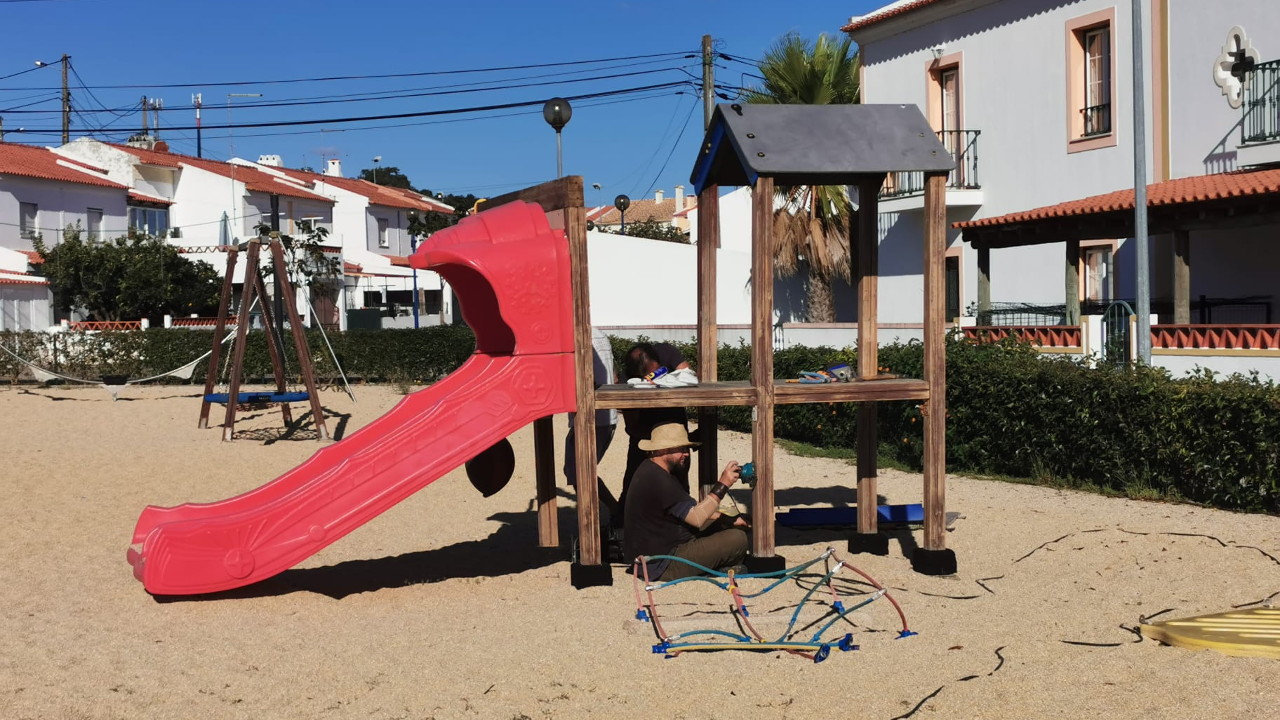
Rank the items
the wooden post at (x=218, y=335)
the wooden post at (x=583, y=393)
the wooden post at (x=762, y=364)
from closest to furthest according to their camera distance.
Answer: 1. the wooden post at (x=583, y=393)
2. the wooden post at (x=762, y=364)
3. the wooden post at (x=218, y=335)

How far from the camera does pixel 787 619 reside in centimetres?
661

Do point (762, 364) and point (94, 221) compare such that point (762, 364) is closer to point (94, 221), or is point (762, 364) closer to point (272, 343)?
point (272, 343)

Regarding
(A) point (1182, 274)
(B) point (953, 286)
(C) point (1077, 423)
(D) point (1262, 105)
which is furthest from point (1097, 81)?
(C) point (1077, 423)

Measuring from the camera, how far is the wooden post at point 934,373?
782 centimetres

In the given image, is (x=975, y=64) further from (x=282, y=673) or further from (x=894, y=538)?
(x=282, y=673)

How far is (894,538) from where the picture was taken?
9266 millimetres

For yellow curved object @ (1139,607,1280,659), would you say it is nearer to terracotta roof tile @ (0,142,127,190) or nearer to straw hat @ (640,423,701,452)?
straw hat @ (640,423,701,452)

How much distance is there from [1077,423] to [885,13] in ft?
48.0

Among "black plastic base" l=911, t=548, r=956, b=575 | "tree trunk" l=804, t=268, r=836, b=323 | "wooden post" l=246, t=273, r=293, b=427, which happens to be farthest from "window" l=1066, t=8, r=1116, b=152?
"black plastic base" l=911, t=548, r=956, b=575

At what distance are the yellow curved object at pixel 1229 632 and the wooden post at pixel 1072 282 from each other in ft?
36.6

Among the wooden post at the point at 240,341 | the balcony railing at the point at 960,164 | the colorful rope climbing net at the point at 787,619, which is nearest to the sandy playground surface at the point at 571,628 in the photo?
the colorful rope climbing net at the point at 787,619

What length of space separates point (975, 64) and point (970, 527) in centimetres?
1444

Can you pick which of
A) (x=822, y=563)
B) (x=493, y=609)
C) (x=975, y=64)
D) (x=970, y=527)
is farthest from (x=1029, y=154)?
(x=493, y=609)

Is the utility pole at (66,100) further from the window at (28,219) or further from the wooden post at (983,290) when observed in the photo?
the wooden post at (983,290)
